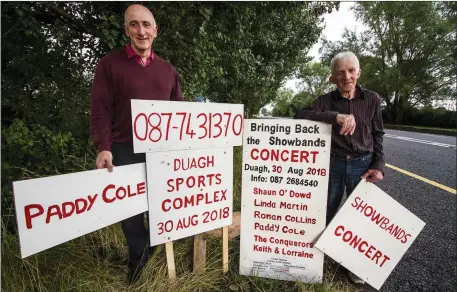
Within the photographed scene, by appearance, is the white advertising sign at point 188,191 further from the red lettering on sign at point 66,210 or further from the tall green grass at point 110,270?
the red lettering on sign at point 66,210

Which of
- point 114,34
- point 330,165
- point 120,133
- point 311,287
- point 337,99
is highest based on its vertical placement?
point 114,34

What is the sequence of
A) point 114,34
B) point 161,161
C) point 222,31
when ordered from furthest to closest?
point 222,31
point 114,34
point 161,161

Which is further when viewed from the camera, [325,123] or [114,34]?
[114,34]

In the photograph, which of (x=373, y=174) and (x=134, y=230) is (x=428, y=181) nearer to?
(x=373, y=174)

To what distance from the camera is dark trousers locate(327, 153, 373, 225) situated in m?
2.33

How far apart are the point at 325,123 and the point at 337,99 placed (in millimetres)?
299

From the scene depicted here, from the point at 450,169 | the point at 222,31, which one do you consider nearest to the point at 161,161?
the point at 222,31

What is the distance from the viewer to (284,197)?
231 centimetres

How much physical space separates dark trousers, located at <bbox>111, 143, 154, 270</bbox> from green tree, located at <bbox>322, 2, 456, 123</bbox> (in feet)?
96.2

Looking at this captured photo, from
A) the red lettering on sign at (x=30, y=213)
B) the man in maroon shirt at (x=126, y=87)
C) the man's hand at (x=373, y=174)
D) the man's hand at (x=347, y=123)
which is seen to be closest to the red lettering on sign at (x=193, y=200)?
the man in maroon shirt at (x=126, y=87)

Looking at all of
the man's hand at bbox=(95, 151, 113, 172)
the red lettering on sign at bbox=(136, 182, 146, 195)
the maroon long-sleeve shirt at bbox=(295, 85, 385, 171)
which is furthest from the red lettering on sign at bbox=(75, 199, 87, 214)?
the maroon long-sleeve shirt at bbox=(295, 85, 385, 171)

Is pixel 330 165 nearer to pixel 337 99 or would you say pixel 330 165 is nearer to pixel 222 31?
pixel 337 99

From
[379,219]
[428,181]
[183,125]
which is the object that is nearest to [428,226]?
[379,219]

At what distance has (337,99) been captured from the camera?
232cm
